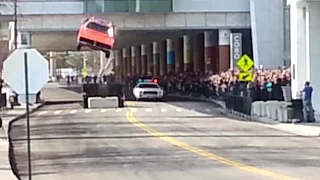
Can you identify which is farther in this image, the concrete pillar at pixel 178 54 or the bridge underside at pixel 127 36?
the concrete pillar at pixel 178 54

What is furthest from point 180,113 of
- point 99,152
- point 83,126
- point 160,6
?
point 99,152

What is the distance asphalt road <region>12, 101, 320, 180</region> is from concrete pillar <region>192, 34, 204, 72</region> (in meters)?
41.0

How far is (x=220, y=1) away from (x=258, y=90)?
20.1 meters

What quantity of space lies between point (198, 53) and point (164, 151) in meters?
59.3

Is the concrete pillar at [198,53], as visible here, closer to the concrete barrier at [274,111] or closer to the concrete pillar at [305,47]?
the concrete pillar at [305,47]

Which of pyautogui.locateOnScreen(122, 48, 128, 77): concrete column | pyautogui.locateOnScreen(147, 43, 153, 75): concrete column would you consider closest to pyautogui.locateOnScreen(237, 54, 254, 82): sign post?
pyautogui.locateOnScreen(147, 43, 153, 75): concrete column

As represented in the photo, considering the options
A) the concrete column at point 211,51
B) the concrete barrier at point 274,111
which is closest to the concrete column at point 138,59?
the concrete column at point 211,51

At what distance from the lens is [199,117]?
4606 cm

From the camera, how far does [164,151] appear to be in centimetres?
2602

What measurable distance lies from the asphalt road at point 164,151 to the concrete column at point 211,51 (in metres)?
33.2

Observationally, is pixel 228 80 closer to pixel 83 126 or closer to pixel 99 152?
pixel 83 126

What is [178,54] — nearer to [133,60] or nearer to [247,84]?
[133,60]

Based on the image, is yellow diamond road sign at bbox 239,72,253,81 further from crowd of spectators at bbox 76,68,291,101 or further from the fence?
the fence

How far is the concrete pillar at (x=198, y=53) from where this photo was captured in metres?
83.8
